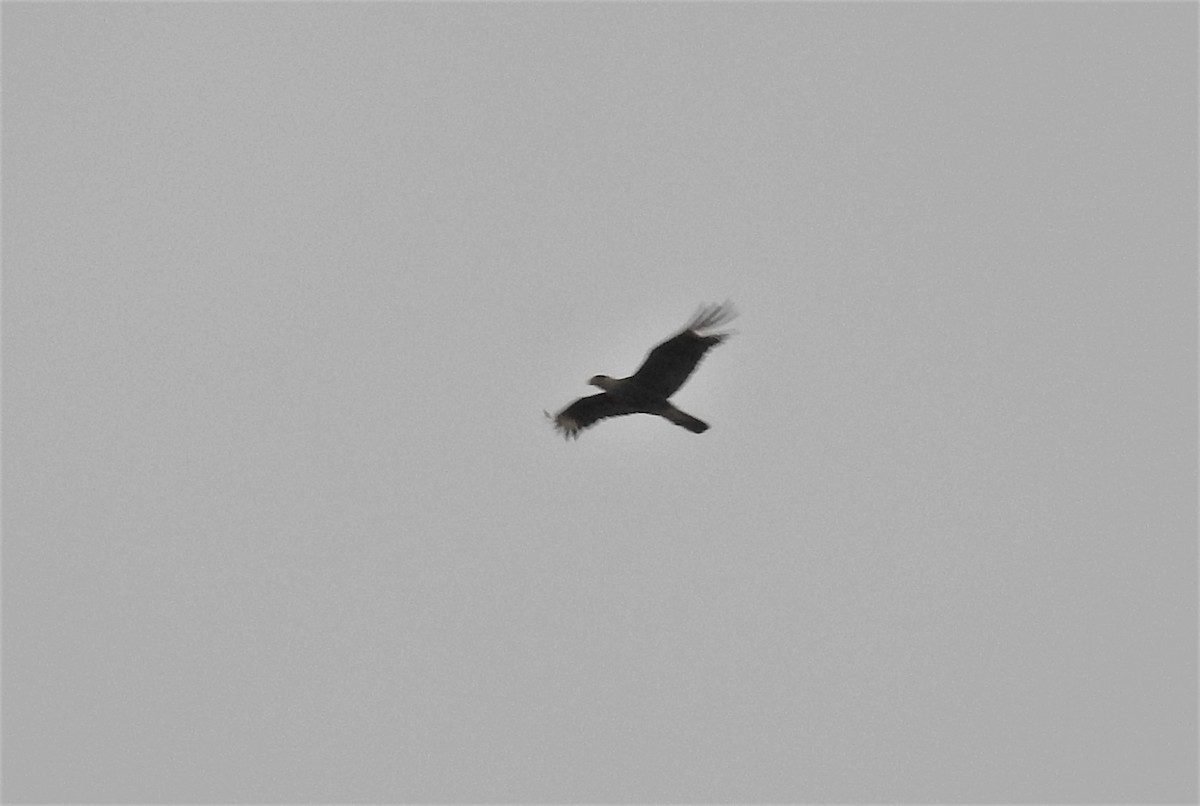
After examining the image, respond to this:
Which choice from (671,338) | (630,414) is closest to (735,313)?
(671,338)

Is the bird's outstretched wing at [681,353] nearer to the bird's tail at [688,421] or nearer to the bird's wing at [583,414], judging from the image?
the bird's tail at [688,421]

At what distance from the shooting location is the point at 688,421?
105 feet

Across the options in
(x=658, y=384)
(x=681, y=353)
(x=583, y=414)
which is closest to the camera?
(x=681, y=353)

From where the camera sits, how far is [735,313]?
30.8 m

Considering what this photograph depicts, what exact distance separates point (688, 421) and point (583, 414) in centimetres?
204

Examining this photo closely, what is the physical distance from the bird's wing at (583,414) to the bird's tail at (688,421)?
3.20ft

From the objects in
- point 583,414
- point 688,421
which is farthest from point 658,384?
point 583,414

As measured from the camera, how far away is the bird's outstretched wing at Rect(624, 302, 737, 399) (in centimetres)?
3075

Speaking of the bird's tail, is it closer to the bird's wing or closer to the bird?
the bird

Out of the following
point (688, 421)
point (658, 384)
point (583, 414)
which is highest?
point (583, 414)

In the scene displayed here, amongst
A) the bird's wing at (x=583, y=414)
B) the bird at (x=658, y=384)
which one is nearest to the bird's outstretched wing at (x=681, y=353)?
the bird at (x=658, y=384)

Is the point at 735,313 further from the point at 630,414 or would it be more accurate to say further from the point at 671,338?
the point at 630,414

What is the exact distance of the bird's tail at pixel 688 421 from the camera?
31.9m

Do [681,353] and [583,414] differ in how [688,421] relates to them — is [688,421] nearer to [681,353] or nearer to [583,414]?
[681,353]
